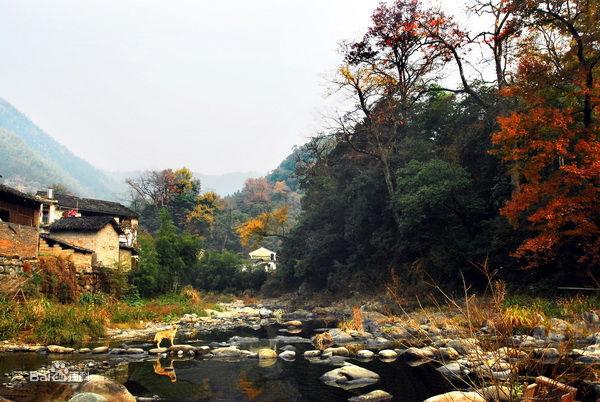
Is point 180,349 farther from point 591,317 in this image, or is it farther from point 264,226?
point 264,226

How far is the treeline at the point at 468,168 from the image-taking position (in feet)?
54.0

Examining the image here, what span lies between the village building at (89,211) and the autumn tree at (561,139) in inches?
1226

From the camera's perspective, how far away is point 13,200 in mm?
21500

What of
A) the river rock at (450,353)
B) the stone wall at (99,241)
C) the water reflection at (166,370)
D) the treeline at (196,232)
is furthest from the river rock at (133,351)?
the stone wall at (99,241)

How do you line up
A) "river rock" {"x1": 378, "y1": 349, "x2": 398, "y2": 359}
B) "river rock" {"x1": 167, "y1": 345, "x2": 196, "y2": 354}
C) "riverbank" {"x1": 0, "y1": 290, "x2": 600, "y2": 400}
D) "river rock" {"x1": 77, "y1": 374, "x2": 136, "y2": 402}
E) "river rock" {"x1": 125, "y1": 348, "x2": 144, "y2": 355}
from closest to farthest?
"river rock" {"x1": 77, "y1": 374, "x2": 136, "y2": 402}
"riverbank" {"x1": 0, "y1": 290, "x2": 600, "y2": 400}
"river rock" {"x1": 378, "y1": 349, "x2": 398, "y2": 359}
"river rock" {"x1": 125, "y1": 348, "x2": 144, "y2": 355}
"river rock" {"x1": 167, "y1": 345, "x2": 196, "y2": 354}

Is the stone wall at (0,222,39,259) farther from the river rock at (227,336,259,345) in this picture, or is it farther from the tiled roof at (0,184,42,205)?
the river rock at (227,336,259,345)

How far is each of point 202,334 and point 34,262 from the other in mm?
7628

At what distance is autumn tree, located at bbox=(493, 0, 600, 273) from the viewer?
50.5ft

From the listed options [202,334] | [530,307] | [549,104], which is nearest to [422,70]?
[549,104]

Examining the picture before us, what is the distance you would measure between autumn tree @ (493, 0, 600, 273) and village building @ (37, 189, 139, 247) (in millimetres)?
31150

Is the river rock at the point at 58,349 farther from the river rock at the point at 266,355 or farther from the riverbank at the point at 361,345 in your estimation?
the river rock at the point at 266,355

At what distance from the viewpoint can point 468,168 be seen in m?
26.5

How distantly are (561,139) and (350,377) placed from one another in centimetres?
1153

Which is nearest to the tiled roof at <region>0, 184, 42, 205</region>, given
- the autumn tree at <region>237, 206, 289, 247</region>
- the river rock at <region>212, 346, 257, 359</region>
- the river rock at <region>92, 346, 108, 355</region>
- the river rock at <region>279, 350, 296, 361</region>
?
the river rock at <region>92, 346, 108, 355</region>
